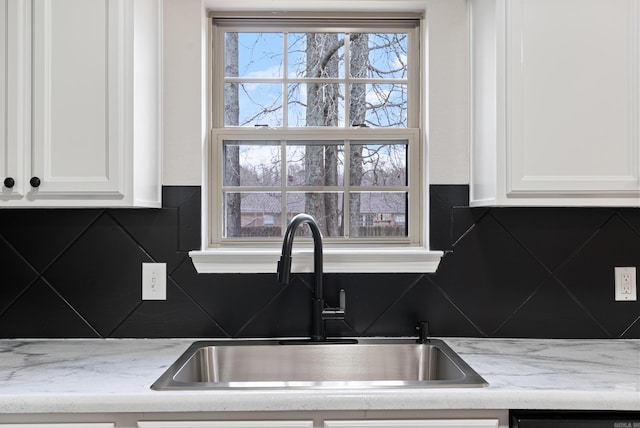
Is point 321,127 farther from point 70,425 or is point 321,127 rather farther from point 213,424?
point 70,425

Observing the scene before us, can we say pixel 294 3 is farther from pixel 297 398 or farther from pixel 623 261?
pixel 623 261

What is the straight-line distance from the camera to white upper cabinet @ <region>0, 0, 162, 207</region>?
1577 millimetres

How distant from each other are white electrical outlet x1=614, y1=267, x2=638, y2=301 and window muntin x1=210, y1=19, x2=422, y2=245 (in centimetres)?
75

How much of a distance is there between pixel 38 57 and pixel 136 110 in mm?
327

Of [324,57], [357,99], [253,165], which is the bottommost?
[253,165]

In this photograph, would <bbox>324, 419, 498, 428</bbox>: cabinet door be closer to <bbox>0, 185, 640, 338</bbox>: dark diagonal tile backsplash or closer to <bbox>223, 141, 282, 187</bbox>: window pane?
<bbox>0, 185, 640, 338</bbox>: dark diagonal tile backsplash

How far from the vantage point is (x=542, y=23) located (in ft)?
5.26

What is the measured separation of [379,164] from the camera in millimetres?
2051

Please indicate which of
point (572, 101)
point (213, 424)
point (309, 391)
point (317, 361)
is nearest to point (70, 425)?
point (213, 424)

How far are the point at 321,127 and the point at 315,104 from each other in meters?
0.10

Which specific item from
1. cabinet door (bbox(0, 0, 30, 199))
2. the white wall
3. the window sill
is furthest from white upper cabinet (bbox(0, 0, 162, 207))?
the window sill

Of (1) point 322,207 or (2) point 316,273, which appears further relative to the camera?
(1) point 322,207

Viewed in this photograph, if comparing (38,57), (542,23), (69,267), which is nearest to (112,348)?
(69,267)

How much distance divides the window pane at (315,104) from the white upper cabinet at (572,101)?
0.67m
